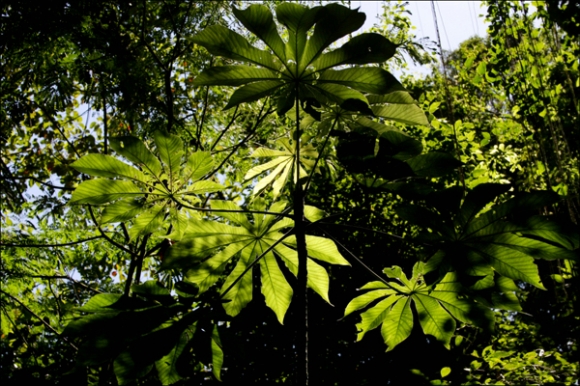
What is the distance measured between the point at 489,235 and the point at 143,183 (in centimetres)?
81

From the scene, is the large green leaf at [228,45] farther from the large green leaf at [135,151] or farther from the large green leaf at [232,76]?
the large green leaf at [135,151]

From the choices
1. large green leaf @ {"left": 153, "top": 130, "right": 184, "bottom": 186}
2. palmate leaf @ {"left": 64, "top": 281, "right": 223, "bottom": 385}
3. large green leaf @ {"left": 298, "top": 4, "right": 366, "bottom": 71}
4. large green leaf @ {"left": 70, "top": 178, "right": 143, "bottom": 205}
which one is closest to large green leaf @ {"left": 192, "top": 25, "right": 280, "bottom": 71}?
large green leaf @ {"left": 298, "top": 4, "right": 366, "bottom": 71}

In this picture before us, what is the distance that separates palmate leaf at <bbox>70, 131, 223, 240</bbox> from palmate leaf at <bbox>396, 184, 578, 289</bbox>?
0.54 metres

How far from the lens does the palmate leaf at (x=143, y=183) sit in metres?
1.06

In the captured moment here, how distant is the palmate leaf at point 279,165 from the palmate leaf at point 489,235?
0.54m

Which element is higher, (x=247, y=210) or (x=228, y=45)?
(x=228, y=45)

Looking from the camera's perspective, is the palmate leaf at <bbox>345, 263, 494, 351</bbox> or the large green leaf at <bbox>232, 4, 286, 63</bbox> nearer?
the large green leaf at <bbox>232, 4, 286, 63</bbox>

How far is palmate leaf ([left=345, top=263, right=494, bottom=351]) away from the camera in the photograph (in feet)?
3.61

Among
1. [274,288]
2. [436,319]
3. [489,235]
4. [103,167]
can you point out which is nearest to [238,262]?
[274,288]

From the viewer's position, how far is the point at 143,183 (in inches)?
45.6

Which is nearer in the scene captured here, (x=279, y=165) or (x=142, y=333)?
(x=142, y=333)

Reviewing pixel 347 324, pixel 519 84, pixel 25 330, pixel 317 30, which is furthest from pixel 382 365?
pixel 317 30

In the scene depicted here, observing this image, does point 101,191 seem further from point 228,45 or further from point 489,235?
point 489,235

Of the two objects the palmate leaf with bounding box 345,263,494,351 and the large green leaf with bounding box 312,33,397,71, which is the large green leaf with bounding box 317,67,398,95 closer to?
the large green leaf with bounding box 312,33,397,71
